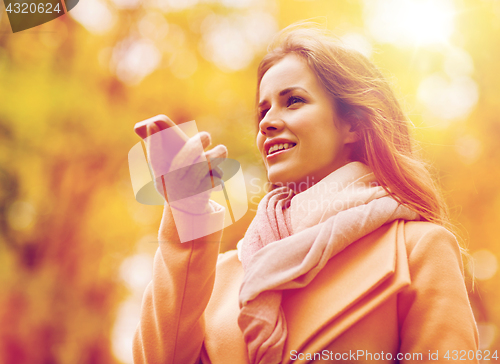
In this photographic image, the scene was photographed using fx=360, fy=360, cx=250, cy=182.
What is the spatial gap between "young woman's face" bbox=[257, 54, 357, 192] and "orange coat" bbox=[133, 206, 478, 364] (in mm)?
340

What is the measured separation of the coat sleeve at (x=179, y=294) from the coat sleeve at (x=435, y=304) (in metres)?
0.67

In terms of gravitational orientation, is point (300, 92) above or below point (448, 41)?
below

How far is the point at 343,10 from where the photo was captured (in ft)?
14.8

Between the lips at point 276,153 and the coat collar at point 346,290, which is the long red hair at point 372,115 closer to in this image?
the coat collar at point 346,290

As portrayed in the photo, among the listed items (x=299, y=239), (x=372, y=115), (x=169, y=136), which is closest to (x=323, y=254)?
(x=299, y=239)

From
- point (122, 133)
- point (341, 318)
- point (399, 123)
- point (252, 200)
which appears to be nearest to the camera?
point (341, 318)

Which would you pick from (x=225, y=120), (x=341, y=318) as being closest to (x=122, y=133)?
(x=225, y=120)

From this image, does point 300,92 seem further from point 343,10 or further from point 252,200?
point 343,10

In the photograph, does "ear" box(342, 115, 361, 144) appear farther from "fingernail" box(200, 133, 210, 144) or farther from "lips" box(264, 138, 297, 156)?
"fingernail" box(200, 133, 210, 144)

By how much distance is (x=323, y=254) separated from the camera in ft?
3.83

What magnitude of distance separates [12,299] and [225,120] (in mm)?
3206

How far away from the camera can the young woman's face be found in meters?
1.43

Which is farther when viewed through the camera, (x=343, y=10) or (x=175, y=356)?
(x=343, y=10)

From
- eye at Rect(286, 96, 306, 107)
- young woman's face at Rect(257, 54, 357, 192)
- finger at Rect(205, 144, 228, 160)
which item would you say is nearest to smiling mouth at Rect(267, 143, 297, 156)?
young woman's face at Rect(257, 54, 357, 192)
